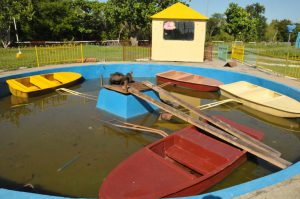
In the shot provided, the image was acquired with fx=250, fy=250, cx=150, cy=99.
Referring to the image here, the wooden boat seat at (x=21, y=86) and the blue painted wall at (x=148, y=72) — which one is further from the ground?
the blue painted wall at (x=148, y=72)

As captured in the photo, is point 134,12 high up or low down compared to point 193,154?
up

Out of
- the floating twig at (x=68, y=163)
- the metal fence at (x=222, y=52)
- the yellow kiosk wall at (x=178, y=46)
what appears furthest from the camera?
the metal fence at (x=222, y=52)

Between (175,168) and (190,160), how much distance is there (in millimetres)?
807

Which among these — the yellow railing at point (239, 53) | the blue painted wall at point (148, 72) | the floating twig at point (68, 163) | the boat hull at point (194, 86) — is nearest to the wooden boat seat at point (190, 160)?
the floating twig at point (68, 163)

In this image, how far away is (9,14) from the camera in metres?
23.2

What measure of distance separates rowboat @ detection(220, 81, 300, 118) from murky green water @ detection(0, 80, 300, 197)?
0.31 meters

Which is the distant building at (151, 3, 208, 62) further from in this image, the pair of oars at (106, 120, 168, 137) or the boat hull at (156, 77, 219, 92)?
the pair of oars at (106, 120, 168, 137)

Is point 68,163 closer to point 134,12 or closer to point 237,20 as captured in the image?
point 134,12

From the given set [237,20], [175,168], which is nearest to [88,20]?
[237,20]

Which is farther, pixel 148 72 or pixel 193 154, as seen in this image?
pixel 148 72

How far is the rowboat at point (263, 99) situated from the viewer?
24.2ft

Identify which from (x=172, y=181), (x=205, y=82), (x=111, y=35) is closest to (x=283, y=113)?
(x=205, y=82)

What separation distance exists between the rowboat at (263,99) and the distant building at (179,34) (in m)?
5.31

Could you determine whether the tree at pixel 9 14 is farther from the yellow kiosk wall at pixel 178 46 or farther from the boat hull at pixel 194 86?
the boat hull at pixel 194 86
